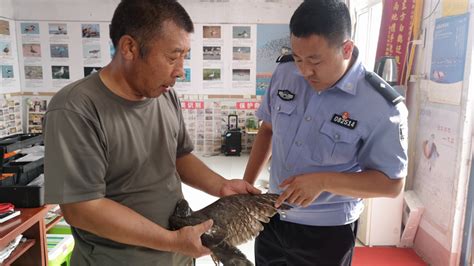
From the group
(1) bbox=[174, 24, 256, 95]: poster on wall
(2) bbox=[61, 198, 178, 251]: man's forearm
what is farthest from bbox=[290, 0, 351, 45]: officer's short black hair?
(1) bbox=[174, 24, 256, 95]: poster on wall

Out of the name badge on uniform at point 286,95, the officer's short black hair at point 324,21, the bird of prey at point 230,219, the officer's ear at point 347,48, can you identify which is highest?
the officer's short black hair at point 324,21

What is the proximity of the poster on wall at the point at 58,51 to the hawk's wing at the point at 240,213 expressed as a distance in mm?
5282

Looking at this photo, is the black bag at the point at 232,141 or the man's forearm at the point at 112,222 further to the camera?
the black bag at the point at 232,141

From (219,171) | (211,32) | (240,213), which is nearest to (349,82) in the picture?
(240,213)

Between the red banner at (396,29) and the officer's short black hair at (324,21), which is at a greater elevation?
the red banner at (396,29)

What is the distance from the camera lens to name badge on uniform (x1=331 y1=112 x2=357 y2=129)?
152cm

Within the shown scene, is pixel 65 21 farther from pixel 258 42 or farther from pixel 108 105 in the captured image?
pixel 108 105

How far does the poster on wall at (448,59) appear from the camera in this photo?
102 inches

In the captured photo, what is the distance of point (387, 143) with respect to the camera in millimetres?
1462

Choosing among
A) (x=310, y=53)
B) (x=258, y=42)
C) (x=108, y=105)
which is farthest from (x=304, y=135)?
(x=258, y=42)

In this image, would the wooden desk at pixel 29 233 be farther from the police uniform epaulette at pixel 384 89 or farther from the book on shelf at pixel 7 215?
the police uniform epaulette at pixel 384 89

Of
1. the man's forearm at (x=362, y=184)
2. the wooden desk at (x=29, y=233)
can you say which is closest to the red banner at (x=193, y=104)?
the wooden desk at (x=29, y=233)

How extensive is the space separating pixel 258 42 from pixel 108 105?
5.31 meters

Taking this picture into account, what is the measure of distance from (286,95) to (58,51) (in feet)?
18.6
